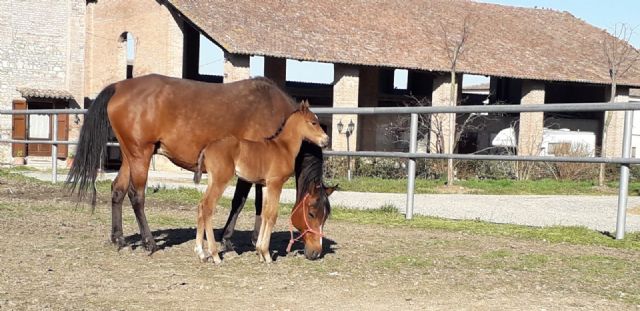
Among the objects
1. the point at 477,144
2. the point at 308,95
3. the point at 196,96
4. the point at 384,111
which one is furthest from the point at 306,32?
the point at 196,96

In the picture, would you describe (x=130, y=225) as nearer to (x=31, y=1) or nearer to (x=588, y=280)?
(x=588, y=280)

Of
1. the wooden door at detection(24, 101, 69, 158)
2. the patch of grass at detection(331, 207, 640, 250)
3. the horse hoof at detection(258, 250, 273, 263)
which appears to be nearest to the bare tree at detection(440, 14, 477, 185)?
the wooden door at detection(24, 101, 69, 158)

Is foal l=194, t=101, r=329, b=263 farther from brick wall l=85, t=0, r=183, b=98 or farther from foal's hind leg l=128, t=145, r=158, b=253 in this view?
brick wall l=85, t=0, r=183, b=98

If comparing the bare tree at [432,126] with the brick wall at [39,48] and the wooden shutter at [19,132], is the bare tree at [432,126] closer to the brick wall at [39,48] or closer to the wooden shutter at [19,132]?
the brick wall at [39,48]

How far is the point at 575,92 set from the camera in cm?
4222

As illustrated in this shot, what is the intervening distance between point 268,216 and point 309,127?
83 cm

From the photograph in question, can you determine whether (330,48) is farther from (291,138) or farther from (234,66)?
(291,138)

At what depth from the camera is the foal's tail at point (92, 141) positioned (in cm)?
748

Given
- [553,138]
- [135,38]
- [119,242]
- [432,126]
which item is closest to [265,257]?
[119,242]

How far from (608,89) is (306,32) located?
15.5 metres

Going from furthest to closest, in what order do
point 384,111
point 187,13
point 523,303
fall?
1. point 187,13
2. point 384,111
3. point 523,303

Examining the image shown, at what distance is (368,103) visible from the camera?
125 feet

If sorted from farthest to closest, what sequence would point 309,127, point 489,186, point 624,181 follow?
point 489,186
point 624,181
point 309,127

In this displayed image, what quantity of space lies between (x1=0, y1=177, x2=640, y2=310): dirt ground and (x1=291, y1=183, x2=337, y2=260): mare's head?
0.17m
